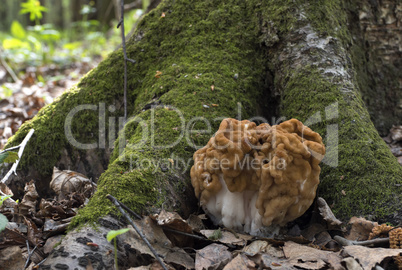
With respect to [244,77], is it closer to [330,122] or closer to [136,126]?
[330,122]

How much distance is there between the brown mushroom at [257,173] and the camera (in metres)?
2.65

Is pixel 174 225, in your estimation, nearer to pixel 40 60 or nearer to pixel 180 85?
pixel 180 85

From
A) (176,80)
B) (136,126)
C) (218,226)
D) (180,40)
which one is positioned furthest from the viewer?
(180,40)

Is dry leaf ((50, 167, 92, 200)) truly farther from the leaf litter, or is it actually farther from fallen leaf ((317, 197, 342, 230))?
fallen leaf ((317, 197, 342, 230))

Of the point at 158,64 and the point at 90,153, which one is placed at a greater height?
the point at 158,64

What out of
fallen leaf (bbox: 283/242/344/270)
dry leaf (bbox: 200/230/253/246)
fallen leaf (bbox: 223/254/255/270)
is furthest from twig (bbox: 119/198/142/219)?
fallen leaf (bbox: 283/242/344/270)

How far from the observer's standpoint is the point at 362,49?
4348mm

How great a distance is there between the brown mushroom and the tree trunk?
1.24 feet

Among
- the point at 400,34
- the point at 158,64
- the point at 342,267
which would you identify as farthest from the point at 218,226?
the point at 400,34

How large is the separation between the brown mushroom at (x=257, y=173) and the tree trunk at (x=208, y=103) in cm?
38

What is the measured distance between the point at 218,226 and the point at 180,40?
2.36 metres

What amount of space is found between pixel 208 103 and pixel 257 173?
46.3 inches

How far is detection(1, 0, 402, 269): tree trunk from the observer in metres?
2.96

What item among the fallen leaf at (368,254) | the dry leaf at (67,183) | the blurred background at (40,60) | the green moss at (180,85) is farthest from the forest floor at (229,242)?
the blurred background at (40,60)
